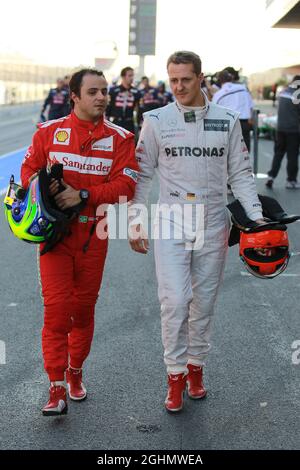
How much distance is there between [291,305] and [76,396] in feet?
8.14

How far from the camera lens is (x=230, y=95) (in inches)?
438

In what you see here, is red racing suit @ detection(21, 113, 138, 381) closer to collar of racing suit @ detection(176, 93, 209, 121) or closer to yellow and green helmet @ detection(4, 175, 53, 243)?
yellow and green helmet @ detection(4, 175, 53, 243)

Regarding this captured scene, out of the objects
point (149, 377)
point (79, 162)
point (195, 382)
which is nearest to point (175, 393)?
point (195, 382)

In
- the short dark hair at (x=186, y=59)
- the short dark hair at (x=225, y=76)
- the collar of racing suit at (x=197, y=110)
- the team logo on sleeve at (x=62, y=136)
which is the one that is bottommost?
the team logo on sleeve at (x=62, y=136)

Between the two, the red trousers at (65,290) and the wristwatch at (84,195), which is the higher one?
the wristwatch at (84,195)

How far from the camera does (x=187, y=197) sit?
4.08 metres

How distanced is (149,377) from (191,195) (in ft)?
3.90

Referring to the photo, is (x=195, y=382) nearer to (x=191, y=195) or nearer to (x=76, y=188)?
(x=191, y=195)

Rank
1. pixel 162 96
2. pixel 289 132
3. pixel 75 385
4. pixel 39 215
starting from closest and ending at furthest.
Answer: pixel 39 215, pixel 75 385, pixel 289 132, pixel 162 96

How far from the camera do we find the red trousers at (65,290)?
3.94 metres

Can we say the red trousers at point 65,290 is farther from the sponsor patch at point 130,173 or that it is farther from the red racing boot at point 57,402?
the sponsor patch at point 130,173

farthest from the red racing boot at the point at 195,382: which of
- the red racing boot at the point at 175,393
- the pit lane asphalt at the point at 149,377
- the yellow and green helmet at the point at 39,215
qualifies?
the yellow and green helmet at the point at 39,215

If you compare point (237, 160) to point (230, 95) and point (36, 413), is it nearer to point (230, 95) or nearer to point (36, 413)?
point (36, 413)
